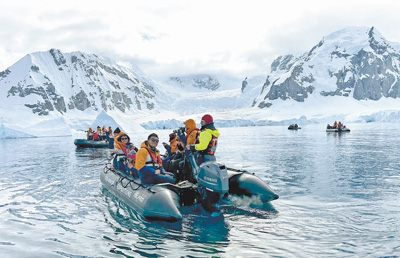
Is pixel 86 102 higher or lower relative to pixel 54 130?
higher

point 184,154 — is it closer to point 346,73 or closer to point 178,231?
point 178,231

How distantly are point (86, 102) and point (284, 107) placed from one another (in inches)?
4110

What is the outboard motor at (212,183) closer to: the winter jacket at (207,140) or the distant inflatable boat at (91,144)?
the winter jacket at (207,140)

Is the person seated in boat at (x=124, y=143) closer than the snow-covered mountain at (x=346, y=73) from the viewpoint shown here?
Yes

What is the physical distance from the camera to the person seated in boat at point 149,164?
870 cm

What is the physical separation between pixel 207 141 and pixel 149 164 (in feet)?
5.47

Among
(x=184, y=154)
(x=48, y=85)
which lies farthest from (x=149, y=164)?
(x=48, y=85)

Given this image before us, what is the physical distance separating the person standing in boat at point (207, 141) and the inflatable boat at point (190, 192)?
411mm

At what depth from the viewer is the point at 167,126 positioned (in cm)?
11525

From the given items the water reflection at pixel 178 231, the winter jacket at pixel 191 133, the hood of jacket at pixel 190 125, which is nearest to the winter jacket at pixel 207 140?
the winter jacket at pixel 191 133

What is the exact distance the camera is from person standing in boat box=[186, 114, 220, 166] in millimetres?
8406

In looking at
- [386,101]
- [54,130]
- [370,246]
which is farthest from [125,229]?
[386,101]

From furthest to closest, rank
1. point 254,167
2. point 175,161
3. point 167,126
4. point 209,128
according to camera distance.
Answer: point 167,126, point 254,167, point 175,161, point 209,128

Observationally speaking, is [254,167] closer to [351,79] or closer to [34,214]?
[34,214]
